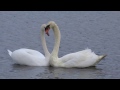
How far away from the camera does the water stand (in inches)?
643

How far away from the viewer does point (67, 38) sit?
71.4ft

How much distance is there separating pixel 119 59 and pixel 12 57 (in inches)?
129

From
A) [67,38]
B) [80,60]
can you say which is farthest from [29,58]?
[67,38]

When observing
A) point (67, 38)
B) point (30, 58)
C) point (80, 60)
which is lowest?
point (80, 60)

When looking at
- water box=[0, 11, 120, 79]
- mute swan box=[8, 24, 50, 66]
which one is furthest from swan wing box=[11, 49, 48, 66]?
water box=[0, 11, 120, 79]

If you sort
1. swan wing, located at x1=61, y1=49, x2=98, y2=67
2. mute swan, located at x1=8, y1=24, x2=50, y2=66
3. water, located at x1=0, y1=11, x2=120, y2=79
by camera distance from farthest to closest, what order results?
mute swan, located at x1=8, y1=24, x2=50, y2=66 < swan wing, located at x1=61, y1=49, x2=98, y2=67 < water, located at x1=0, y1=11, x2=120, y2=79

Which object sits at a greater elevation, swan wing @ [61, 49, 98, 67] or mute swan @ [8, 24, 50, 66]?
Result: mute swan @ [8, 24, 50, 66]

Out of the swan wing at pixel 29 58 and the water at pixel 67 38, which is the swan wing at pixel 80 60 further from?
the swan wing at pixel 29 58

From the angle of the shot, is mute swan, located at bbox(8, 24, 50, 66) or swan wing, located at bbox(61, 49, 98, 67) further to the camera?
mute swan, located at bbox(8, 24, 50, 66)

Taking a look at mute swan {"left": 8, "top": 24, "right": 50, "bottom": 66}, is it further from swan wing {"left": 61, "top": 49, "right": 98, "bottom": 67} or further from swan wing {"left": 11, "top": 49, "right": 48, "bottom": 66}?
swan wing {"left": 61, "top": 49, "right": 98, "bottom": 67}

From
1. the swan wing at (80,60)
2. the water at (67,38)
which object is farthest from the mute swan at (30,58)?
the swan wing at (80,60)

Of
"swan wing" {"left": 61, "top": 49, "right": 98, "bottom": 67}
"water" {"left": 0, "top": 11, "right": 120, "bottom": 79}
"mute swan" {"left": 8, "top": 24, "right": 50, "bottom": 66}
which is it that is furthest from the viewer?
"mute swan" {"left": 8, "top": 24, "right": 50, "bottom": 66}

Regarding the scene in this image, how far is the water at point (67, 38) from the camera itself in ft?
53.6

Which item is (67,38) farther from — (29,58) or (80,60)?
(80,60)
